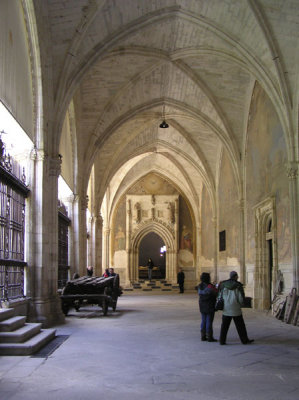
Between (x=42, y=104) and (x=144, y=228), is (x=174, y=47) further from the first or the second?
(x=144, y=228)

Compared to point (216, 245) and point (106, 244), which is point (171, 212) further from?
Result: point (216, 245)

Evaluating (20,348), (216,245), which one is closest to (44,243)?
(20,348)

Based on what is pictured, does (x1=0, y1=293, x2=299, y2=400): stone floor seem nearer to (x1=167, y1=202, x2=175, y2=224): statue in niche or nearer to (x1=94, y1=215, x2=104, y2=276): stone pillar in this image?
(x1=94, y1=215, x2=104, y2=276): stone pillar

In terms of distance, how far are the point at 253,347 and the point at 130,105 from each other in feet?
37.4

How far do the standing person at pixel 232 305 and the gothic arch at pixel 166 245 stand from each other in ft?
68.2

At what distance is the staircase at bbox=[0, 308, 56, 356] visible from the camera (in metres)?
5.97

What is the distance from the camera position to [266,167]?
13.1 m

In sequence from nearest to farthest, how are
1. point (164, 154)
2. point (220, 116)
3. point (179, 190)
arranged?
1. point (220, 116)
2. point (164, 154)
3. point (179, 190)

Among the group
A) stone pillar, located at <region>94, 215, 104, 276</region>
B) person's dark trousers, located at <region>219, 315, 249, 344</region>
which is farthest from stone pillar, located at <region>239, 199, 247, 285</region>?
person's dark trousers, located at <region>219, 315, 249, 344</region>

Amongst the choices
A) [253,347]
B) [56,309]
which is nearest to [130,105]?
[56,309]

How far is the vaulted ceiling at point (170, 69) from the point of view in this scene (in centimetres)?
1052

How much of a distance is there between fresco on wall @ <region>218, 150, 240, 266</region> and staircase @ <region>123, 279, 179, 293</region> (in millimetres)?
7047

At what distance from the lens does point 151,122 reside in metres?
19.6

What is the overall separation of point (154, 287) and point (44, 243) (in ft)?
59.4
